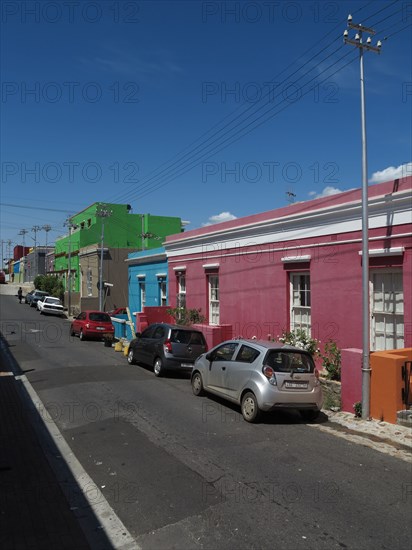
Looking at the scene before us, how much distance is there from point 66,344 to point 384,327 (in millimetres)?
15709

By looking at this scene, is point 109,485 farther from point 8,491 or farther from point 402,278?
point 402,278

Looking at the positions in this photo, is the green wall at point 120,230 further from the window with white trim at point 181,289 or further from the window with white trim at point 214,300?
the window with white trim at point 214,300

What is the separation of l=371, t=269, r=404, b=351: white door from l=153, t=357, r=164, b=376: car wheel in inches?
237

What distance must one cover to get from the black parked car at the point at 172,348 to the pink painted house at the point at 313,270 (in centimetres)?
260

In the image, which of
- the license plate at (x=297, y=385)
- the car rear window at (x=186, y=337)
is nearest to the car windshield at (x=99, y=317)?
the car rear window at (x=186, y=337)

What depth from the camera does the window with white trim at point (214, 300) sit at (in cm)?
1895

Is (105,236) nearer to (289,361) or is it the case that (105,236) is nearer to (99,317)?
(99,317)

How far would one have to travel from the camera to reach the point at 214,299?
62.8 feet

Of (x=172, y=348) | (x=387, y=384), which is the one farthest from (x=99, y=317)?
(x=387, y=384)

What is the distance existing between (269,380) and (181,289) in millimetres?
13595

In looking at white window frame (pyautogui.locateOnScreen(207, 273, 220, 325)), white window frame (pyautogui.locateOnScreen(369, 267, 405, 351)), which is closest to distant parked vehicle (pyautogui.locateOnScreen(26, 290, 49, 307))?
white window frame (pyautogui.locateOnScreen(207, 273, 220, 325))

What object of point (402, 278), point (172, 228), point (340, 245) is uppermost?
point (172, 228)

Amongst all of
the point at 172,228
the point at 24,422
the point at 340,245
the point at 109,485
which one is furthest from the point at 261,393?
the point at 172,228

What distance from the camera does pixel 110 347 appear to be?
2205 cm
